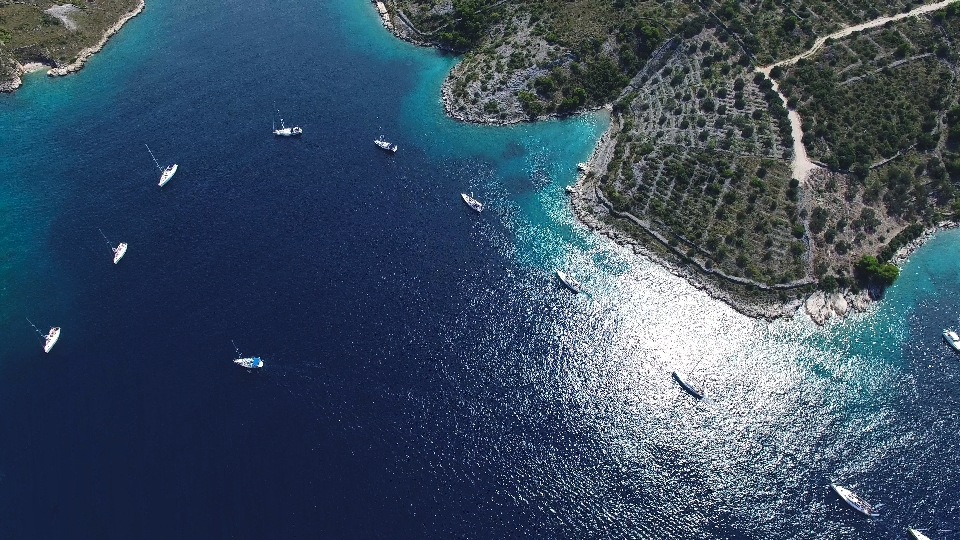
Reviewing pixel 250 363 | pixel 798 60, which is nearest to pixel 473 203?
pixel 250 363

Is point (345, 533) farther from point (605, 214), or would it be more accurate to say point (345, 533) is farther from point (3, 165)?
point (3, 165)

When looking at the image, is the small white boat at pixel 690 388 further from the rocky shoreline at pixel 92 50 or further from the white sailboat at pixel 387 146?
the rocky shoreline at pixel 92 50

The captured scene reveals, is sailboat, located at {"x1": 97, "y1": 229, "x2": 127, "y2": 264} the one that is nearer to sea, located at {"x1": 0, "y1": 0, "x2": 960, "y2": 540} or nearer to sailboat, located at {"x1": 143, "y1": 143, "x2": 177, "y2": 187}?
sea, located at {"x1": 0, "y1": 0, "x2": 960, "y2": 540}

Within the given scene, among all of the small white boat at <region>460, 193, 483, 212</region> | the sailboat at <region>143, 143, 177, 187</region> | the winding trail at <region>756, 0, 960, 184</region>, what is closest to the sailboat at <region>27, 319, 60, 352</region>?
the sailboat at <region>143, 143, 177, 187</region>

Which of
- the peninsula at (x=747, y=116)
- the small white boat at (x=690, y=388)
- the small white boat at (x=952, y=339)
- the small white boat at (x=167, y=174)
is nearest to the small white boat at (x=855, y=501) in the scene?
the small white boat at (x=690, y=388)

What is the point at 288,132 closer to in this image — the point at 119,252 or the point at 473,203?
the point at 119,252
